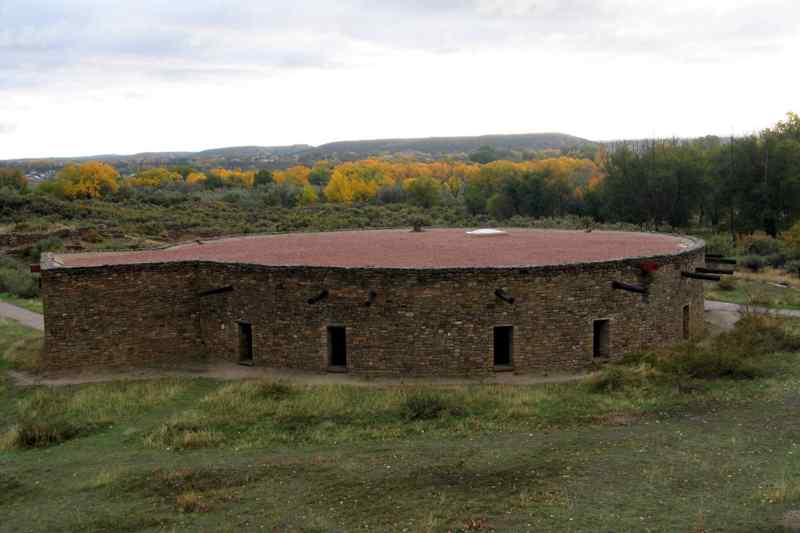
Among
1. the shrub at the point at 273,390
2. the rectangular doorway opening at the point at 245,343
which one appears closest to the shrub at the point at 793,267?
the rectangular doorway opening at the point at 245,343

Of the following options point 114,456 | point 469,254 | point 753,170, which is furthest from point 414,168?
point 114,456

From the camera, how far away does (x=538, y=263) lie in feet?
52.3

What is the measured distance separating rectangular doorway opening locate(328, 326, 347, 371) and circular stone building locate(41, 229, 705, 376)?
3 centimetres

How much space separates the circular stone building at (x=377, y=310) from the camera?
14.9 metres

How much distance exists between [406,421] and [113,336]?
7849 millimetres

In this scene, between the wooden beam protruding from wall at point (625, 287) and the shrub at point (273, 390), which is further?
the wooden beam protruding from wall at point (625, 287)

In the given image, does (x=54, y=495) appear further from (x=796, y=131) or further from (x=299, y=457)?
(x=796, y=131)

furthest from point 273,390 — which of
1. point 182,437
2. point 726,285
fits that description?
point 726,285

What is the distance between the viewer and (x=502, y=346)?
15.5 meters

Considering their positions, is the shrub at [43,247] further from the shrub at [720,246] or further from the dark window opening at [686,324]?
the shrub at [720,246]

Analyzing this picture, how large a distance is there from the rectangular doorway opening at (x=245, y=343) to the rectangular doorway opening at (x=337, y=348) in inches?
78.6

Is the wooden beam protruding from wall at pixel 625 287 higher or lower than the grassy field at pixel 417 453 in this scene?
higher

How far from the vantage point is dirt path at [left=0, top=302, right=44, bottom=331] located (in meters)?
22.8

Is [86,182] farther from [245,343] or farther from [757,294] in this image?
[757,294]
